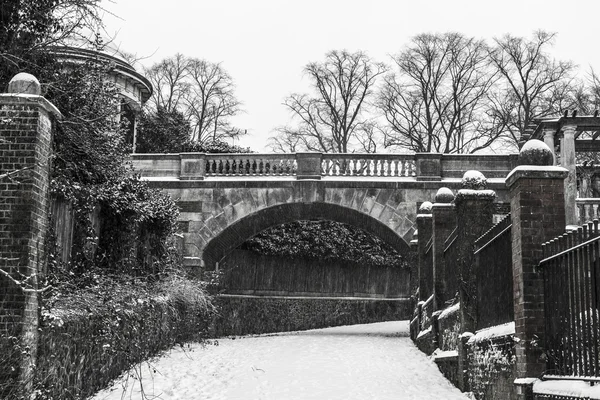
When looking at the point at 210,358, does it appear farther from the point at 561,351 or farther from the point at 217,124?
the point at 217,124

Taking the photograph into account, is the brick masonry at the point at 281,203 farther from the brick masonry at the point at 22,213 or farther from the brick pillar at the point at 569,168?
the brick masonry at the point at 22,213

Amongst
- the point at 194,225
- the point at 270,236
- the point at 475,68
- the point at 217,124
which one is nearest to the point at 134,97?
the point at 194,225

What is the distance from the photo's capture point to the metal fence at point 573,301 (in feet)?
17.2

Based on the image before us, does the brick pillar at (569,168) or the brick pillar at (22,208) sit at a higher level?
the brick pillar at (569,168)

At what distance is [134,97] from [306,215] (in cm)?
661

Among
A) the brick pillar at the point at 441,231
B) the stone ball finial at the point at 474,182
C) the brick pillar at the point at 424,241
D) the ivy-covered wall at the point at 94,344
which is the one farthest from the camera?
the brick pillar at the point at 424,241

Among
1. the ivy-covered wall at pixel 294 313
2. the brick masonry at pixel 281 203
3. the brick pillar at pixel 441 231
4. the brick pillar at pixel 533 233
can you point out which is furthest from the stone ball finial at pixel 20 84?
the ivy-covered wall at pixel 294 313

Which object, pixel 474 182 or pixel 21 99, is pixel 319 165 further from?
pixel 21 99

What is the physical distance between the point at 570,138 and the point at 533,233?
1136 cm

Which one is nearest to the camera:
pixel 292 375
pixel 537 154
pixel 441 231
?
pixel 537 154

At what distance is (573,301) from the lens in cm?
565

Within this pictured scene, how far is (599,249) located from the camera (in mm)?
5113

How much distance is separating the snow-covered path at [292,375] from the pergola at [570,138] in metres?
4.89

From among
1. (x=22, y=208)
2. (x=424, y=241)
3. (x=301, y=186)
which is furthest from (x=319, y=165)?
(x=22, y=208)
